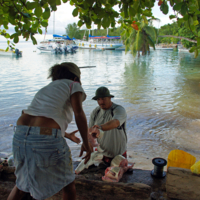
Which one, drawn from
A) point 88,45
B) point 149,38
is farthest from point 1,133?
point 88,45

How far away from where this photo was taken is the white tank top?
193 centimetres

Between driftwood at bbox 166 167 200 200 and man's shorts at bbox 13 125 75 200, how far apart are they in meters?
1.36

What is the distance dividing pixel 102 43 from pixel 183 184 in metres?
78.6

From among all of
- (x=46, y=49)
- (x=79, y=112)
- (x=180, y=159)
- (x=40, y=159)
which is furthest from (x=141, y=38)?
(x=40, y=159)

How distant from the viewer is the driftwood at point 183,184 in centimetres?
237

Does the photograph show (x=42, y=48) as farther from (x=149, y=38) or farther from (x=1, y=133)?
(x=1, y=133)

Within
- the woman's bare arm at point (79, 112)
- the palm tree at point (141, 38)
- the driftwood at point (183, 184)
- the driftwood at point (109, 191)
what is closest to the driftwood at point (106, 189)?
the driftwood at point (109, 191)

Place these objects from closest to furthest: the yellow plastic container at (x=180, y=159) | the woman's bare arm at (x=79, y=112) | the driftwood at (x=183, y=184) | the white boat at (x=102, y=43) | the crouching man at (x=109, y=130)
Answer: the woman's bare arm at (x=79, y=112)
the driftwood at (x=183, y=184)
the yellow plastic container at (x=180, y=159)
the crouching man at (x=109, y=130)
the white boat at (x=102, y=43)

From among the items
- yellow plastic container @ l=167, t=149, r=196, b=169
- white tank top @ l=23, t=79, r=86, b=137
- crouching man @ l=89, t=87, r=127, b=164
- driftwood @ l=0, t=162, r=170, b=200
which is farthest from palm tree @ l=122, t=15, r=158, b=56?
white tank top @ l=23, t=79, r=86, b=137

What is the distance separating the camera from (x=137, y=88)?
42.8 feet

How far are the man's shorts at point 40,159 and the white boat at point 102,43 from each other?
76.1m

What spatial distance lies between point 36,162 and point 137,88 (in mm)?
11695

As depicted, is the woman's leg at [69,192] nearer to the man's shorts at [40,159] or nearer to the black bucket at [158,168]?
the man's shorts at [40,159]

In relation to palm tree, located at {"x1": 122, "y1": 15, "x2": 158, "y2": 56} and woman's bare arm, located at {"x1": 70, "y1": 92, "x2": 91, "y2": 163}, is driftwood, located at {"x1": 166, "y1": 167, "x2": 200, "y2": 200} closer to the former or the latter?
woman's bare arm, located at {"x1": 70, "y1": 92, "x2": 91, "y2": 163}
